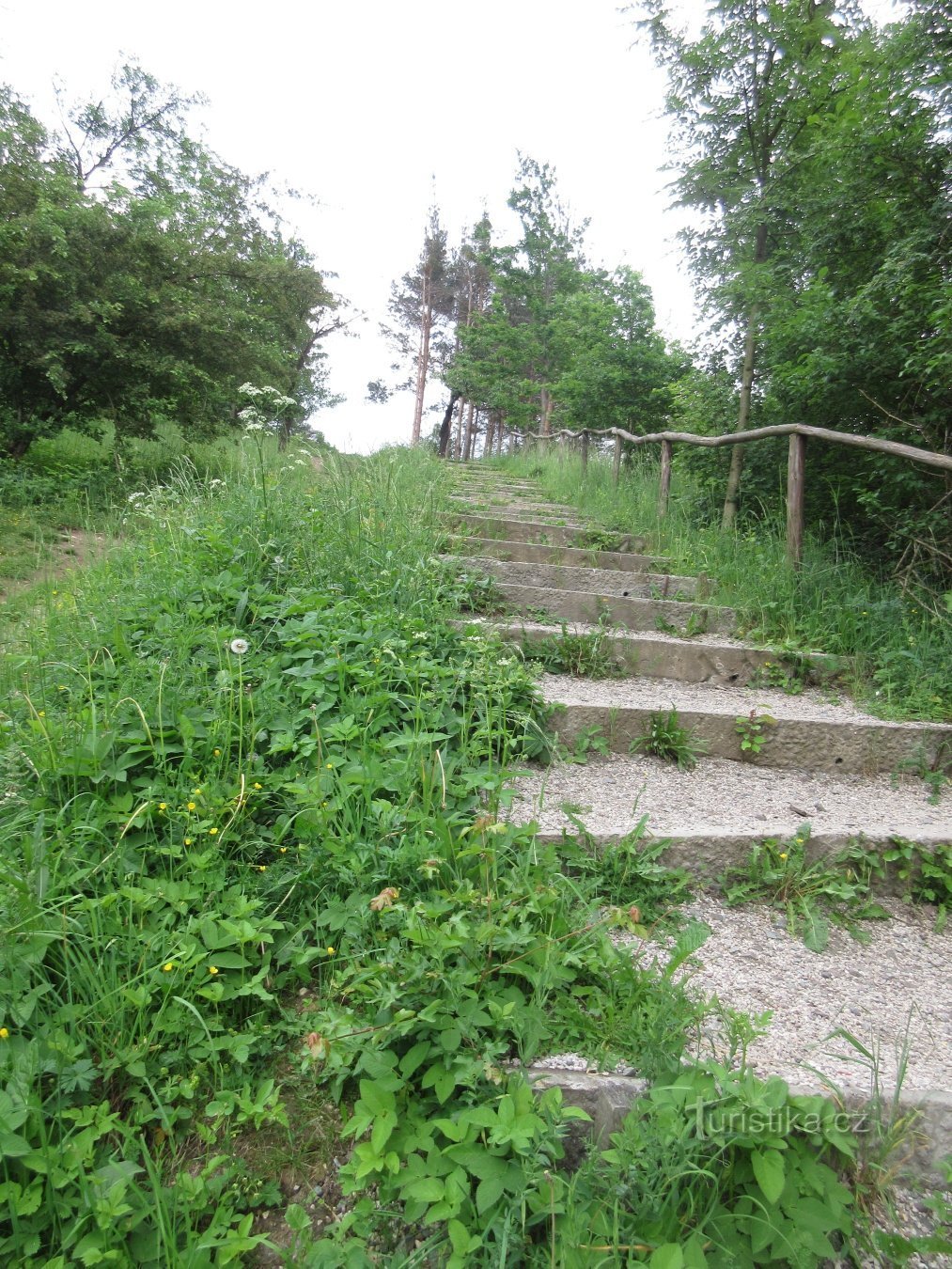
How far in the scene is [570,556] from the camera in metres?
4.73

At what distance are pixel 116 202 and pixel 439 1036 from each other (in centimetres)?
1053

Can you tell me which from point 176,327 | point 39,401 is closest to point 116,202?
point 176,327

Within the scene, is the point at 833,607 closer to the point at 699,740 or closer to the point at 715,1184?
the point at 699,740

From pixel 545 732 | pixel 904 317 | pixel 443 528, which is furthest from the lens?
pixel 443 528

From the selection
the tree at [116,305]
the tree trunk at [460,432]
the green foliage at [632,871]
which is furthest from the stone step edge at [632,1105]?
the tree trunk at [460,432]

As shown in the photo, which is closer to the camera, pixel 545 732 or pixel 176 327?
pixel 545 732

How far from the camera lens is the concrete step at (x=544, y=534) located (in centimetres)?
505

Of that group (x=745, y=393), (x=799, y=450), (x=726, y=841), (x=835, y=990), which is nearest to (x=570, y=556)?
(x=799, y=450)

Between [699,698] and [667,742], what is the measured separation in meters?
0.49

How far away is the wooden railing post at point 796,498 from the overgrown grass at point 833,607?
69 mm

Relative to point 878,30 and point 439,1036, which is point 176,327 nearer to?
point 878,30

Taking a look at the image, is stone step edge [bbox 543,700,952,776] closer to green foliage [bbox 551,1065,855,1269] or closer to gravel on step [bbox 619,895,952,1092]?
gravel on step [bbox 619,895,952,1092]

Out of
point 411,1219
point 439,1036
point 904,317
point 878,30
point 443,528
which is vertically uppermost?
point 878,30

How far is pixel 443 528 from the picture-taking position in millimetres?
4352
